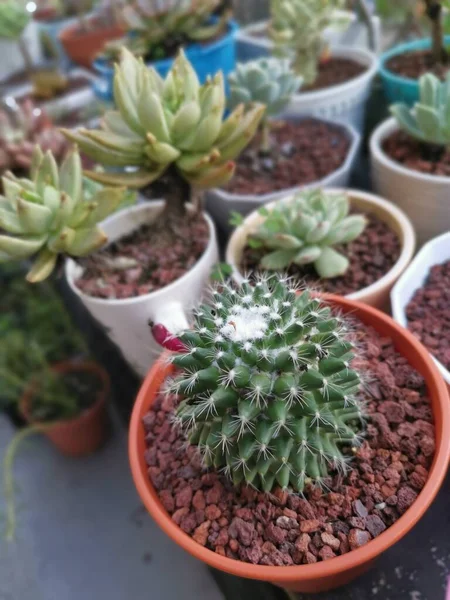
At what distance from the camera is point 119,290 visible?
0.91 meters

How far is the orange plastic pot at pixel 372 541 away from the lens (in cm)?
55

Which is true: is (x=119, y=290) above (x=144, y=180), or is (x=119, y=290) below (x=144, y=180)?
below

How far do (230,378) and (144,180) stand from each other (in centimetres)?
46

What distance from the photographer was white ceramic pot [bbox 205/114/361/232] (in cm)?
108

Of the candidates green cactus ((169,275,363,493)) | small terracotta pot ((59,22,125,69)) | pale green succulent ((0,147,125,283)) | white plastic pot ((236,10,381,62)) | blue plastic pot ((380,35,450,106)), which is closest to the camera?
green cactus ((169,275,363,493))

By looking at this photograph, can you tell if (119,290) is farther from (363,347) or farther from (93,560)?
(93,560)

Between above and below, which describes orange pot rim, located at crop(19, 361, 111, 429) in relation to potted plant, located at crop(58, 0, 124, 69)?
below

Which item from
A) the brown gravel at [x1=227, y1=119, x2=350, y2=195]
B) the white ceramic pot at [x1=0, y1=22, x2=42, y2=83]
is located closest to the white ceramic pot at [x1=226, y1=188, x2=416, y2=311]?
the brown gravel at [x1=227, y1=119, x2=350, y2=195]

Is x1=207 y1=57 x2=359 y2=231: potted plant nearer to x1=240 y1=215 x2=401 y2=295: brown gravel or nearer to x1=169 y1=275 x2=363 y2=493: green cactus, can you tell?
x1=240 y1=215 x2=401 y2=295: brown gravel

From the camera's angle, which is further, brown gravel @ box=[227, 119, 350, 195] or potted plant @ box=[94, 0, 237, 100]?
potted plant @ box=[94, 0, 237, 100]

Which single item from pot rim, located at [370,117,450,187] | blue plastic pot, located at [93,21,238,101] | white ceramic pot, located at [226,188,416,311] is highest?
blue plastic pot, located at [93,21,238,101]

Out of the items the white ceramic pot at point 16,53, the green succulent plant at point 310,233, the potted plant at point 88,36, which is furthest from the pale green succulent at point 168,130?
the white ceramic pot at point 16,53

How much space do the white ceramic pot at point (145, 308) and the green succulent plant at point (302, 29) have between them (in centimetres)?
58

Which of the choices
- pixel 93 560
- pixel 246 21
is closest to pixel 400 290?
pixel 93 560
